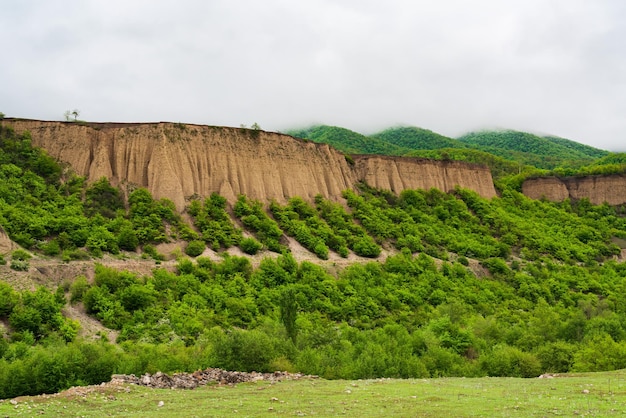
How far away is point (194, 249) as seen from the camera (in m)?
56.1

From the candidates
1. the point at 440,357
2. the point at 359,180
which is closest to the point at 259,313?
the point at 440,357

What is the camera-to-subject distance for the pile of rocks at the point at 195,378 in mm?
23906

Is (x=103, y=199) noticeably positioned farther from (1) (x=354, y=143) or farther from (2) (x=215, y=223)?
(1) (x=354, y=143)

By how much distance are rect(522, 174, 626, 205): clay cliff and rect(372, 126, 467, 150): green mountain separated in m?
63.8

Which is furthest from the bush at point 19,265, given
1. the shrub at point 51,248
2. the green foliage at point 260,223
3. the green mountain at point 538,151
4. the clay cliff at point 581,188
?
the green mountain at point 538,151

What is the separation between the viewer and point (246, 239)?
6044cm

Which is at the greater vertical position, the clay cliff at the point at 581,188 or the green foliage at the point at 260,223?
the clay cliff at the point at 581,188

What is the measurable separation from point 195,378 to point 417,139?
15917 cm

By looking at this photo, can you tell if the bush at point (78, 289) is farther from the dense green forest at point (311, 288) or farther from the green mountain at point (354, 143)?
the green mountain at point (354, 143)

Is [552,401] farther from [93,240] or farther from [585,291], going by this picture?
[585,291]

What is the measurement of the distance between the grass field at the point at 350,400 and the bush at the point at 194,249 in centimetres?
3257

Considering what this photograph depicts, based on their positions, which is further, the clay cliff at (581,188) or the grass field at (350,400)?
the clay cliff at (581,188)

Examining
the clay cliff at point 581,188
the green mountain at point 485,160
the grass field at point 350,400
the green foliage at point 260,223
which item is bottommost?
the grass field at point 350,400

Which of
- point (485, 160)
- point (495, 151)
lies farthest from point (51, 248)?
point (495, 151)
